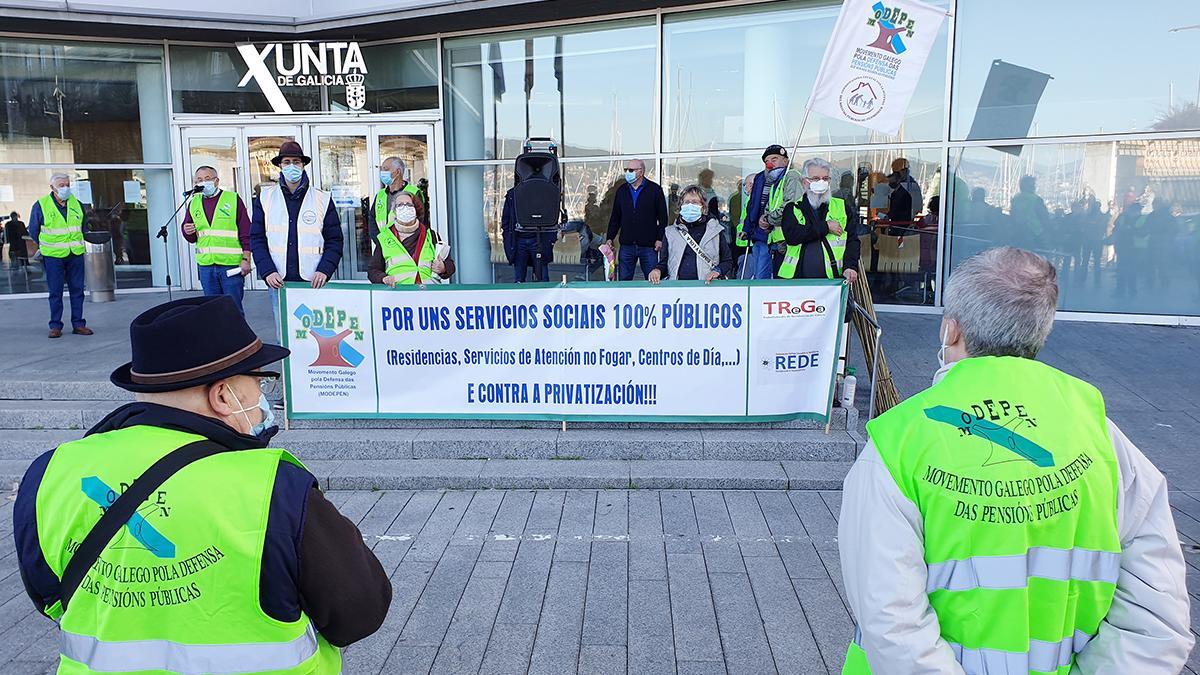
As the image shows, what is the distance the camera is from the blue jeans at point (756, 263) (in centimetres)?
852

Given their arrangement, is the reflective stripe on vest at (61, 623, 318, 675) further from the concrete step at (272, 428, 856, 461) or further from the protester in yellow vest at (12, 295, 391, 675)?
the concrete step at (272, 428, 856, 461)

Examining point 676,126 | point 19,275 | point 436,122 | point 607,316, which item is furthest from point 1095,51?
point 19,275

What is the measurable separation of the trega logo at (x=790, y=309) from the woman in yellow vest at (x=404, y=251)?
3040 mm

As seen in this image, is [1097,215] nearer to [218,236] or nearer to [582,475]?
[582,475]

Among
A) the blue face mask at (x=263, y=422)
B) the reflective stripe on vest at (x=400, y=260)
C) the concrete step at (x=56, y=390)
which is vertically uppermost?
the reflective stripe on vest at (x=400, y=260)

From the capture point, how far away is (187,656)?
5.75ft

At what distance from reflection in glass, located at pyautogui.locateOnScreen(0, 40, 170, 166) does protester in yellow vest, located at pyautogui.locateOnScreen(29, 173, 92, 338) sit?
4.96 m

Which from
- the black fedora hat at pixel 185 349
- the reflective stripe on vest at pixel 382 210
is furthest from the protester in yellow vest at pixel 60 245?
the black fedora hat at pixel 185 349

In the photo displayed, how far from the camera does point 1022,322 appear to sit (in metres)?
1.86

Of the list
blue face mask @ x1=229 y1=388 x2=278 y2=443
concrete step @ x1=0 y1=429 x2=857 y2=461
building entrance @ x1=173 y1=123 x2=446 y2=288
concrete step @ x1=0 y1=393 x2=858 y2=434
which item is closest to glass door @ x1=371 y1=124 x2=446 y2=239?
building entrance @ x1=173 y1=123 x2=446 y2=288

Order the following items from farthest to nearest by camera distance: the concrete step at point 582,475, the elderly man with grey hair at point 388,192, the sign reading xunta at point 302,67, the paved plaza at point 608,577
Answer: the sign reading xunta at point 302,67
the elderly man with grey hair at point 388,192
the concrete step at point 582,475
the paved plaza at point 608,577

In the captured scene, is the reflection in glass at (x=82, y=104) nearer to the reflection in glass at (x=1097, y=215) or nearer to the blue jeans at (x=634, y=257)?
the blue jeans at (x=634, y=257)

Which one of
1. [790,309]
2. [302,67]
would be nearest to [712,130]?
[302,67]

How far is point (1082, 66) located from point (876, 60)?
250 inches
